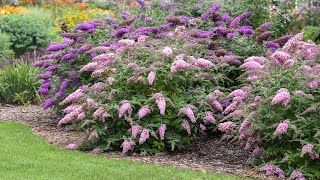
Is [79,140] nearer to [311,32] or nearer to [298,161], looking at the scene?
[298,161]

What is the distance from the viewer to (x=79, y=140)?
9.47 meters

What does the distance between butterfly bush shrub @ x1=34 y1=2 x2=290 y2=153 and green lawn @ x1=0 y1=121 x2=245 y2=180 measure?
502 mm

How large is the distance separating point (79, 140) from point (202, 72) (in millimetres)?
2051

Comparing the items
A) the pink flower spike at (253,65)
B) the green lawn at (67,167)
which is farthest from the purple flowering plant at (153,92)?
the green lawn at (67,167)

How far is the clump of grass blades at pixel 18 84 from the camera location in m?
13.0

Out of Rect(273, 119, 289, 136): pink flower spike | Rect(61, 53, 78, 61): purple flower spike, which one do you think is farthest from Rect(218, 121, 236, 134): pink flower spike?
Rect(61, 53, 78, 61): purple flower spike

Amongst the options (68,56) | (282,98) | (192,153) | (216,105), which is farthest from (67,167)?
(68,56)

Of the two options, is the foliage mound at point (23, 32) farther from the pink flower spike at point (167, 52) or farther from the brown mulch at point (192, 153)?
the pink flower spike at point (167, 52)

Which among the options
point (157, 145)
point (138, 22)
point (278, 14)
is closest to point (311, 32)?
point (278, 14)

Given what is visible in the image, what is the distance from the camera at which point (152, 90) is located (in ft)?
29.6

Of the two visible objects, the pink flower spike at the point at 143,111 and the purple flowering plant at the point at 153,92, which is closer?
the pink flower spike at the point at 143,111

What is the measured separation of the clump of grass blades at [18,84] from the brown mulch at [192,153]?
4.46 ft

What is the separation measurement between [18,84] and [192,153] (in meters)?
5.18

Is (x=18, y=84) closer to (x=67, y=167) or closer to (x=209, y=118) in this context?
(x=209, y=118)
